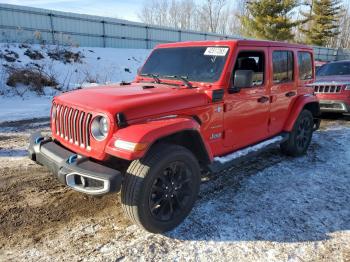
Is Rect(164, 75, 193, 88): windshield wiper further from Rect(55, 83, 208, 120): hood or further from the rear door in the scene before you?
the rear door

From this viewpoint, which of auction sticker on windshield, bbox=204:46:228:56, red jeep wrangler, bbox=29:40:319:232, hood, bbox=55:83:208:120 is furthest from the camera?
auction sticker on windshield, bbox=204:46:228:56

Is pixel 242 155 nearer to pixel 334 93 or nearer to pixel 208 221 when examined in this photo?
pixel 208 221

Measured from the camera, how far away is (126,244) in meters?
3.08

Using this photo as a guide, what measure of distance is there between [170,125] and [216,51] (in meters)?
1.52

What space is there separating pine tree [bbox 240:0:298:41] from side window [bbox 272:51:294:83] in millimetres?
30525

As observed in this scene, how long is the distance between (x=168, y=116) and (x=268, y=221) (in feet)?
Result: 5.37

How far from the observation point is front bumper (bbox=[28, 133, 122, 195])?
276 cm

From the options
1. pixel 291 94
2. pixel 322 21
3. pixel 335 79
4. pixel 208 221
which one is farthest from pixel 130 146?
pixel 322 21

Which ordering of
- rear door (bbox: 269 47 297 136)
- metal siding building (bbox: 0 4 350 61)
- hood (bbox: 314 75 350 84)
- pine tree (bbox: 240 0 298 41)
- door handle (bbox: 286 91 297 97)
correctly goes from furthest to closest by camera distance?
pine tree (bbox: 240 0 298 41)
metal siding building (bbox: 0 4 350 61)
hood (bbox: 314 75 350 84)
door handle (bbox: 286 91 297 97)
rear door (bbox: 269 47 297 136)

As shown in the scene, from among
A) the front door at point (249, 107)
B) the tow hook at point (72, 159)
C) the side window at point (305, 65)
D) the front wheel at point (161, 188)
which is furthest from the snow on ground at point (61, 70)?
the side window at point (305, 65)

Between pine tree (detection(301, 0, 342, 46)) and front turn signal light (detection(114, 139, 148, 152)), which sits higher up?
pine tree (detection(301, 0, 342, 46))

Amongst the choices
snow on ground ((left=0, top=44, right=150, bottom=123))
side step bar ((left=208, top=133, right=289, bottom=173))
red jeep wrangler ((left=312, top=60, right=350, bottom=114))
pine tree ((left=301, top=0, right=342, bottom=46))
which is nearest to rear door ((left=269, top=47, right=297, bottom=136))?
side step bar ((left=208, top=133, right=289, bottom=173))

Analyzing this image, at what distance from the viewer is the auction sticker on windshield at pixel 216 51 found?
4004 mm

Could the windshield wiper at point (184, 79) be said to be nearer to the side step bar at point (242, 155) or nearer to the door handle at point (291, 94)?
the side step bar at point (242, 155)
